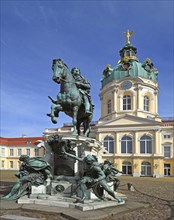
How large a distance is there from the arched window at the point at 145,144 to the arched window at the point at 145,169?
69.8 inches

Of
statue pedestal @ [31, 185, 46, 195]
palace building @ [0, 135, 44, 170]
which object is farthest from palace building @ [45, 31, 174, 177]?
statue pedestal @ [31, 185, 46, 195]

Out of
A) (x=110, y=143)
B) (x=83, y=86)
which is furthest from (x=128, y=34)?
(x=83, y=86)

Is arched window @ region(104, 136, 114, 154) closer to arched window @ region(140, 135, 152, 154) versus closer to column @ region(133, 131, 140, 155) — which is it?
column @ region(133, 131, 140, 155)

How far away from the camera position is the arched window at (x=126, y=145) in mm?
41469

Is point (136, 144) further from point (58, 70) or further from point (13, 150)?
point (58, 70)

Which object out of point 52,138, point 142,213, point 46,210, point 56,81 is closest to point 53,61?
point 56,81

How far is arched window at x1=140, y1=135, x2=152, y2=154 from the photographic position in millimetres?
40344

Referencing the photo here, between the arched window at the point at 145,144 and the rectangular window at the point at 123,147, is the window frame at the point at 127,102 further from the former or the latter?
the arched window at the point at 145,144

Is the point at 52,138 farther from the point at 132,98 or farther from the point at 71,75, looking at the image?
the point at 132,98

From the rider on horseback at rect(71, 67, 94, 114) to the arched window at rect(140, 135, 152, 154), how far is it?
33.3 meters

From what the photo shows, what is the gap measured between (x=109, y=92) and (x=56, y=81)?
39942 millimetres

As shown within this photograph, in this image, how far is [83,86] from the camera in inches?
340

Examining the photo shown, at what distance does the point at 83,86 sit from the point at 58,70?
1218 mm

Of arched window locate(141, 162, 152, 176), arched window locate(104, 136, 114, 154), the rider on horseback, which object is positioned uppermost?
the rider on horseback
